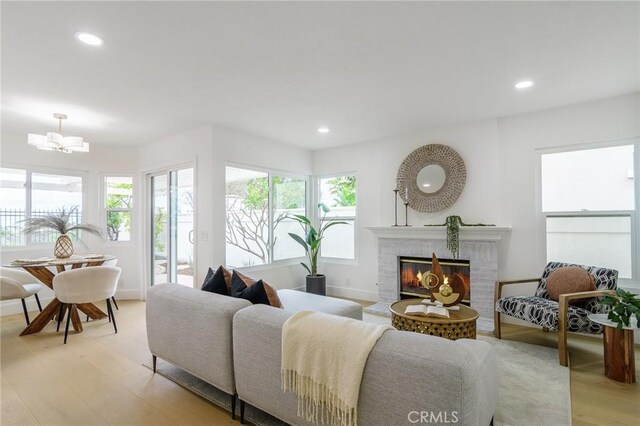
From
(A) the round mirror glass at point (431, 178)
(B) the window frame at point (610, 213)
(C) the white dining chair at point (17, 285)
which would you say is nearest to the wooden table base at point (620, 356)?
(B) the window frame at point (610, 213)

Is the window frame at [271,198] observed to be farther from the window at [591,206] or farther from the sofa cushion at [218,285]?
Result: the window at [591,206]

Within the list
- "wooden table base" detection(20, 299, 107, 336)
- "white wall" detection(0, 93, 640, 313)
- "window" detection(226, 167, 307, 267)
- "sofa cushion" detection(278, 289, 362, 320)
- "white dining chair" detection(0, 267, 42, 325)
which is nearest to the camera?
"sofa cushion" detection(278, 289, 362, 320)

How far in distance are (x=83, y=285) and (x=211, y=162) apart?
1966mm

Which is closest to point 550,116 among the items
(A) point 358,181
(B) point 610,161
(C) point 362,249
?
(B) point 610,161

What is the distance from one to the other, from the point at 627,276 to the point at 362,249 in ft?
10.5

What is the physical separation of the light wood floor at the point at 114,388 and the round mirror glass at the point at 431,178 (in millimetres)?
2055

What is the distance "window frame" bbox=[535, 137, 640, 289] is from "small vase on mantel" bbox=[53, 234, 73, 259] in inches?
225

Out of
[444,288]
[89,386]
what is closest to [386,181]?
[444,288]

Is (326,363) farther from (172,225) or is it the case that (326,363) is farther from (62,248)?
(172,225)

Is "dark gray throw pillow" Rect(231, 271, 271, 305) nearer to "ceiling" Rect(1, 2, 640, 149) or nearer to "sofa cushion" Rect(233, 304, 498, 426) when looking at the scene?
"sofa cushion" Rect(233, 304, 498, 426)

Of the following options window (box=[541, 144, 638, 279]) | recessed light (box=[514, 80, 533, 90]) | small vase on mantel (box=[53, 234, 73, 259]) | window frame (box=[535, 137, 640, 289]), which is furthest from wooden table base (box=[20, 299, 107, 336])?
window (box=[541, 144, 638, 279])

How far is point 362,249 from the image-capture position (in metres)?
5.35

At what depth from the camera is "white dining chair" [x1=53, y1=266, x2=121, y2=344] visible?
3373mm

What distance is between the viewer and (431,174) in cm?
459
